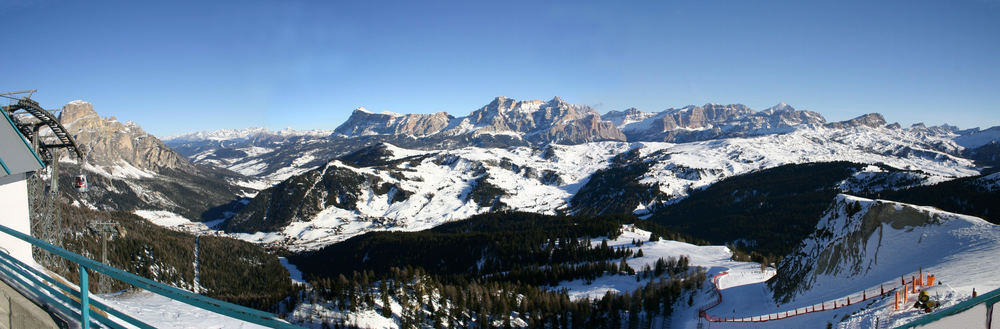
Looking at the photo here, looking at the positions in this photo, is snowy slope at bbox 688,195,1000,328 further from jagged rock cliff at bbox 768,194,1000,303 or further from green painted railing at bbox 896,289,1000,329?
green painted railing at bbox 896,289,1000,329

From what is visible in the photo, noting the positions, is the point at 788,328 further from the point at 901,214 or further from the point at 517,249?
the point at 517,249

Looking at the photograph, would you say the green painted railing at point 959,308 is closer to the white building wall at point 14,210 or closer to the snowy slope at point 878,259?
the snowy slope at point 878,259

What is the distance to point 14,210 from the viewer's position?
1498 centimetres

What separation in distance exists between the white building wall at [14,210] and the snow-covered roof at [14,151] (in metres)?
0.71

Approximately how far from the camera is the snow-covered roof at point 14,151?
47.3 feet

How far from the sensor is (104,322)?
6.57 m

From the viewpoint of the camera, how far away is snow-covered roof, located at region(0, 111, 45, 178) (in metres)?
14.4

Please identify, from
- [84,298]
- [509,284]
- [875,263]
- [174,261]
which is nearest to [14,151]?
[84,298]

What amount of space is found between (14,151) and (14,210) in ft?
6.60

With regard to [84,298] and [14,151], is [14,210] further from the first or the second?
[84,298]

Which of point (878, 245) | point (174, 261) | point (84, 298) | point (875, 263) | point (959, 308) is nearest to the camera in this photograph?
point (84, 298)

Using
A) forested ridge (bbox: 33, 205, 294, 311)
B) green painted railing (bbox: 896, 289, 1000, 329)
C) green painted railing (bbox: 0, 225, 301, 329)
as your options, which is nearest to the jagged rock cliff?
green painted railing (bbox: 896, 289, 1000, 329)

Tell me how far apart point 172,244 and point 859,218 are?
186971mm

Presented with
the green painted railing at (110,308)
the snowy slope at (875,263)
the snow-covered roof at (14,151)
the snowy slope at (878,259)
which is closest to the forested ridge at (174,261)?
the snow-covered roof at (14,151)
